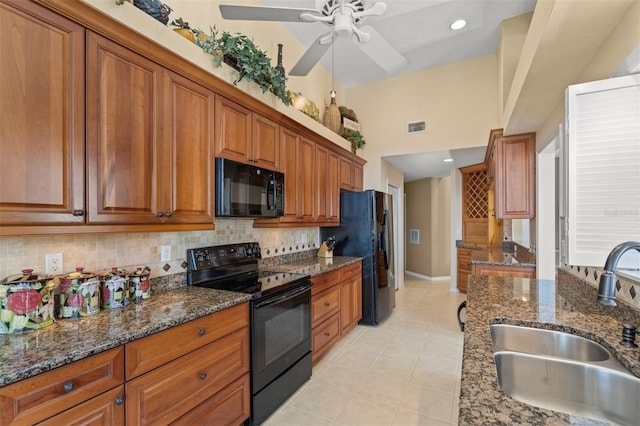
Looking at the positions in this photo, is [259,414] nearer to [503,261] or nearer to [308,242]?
[308,242]

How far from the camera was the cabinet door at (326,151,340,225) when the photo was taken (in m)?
3.63

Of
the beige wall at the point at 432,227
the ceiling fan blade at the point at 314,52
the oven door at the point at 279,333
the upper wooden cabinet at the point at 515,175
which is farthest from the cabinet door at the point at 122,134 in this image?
the beige wall at the point at 432,227

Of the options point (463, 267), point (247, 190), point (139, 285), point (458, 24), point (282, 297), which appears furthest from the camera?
point (463, 267)

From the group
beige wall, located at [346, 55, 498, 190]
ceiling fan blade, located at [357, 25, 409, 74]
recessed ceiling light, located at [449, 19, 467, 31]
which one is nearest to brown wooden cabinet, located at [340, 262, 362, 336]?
beige wall, located at [346, 55, 498, 190]

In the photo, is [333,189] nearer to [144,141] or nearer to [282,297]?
[282,297]

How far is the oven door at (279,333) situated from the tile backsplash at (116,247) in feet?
2.33

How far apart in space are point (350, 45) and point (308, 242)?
8.19 ft

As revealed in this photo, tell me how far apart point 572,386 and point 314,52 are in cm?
261

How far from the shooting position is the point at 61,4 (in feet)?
4.14

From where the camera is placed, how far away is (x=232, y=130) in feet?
7.25

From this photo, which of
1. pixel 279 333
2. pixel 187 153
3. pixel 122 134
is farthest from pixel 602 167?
pixel 122 134

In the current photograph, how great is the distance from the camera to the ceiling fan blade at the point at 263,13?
2.02m

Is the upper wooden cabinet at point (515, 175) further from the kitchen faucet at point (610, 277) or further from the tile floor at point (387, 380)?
the kitchen faucet at point (610, 277)

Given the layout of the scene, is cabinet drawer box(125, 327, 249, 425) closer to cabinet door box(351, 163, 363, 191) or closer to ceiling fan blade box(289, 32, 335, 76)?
ceiling fan blade box(289, 32, 335, 76)
